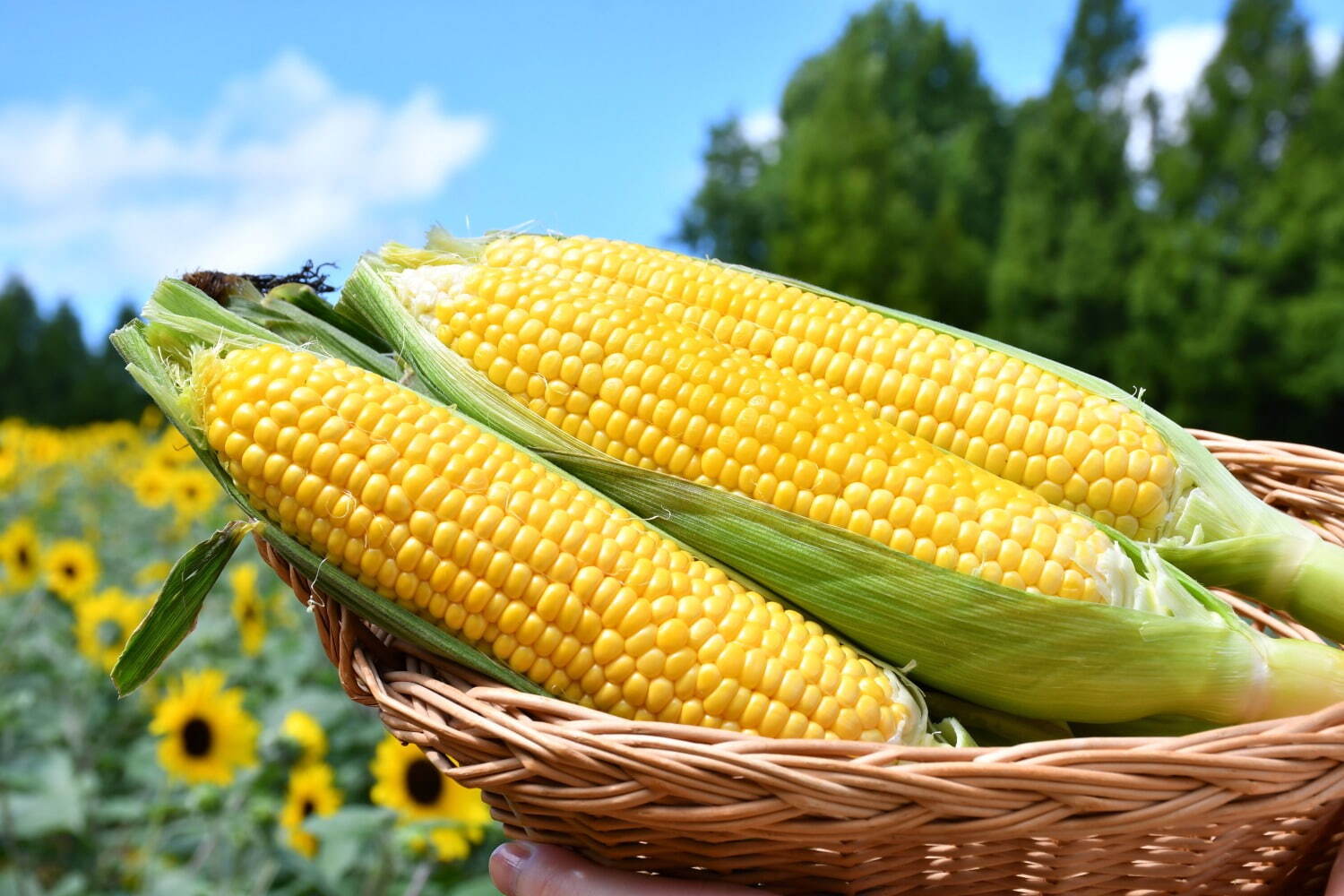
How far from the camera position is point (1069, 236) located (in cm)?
2041

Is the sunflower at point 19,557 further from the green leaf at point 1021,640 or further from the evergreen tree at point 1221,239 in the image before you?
the evergreen tree at point 1221,239

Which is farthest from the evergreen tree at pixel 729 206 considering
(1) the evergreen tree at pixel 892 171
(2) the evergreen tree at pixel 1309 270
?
(2) the evergreen tree at pixel 1309 270

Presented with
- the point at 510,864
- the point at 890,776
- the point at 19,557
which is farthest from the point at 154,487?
the point at 890,776

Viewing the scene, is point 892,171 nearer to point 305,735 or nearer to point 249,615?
point 249,615

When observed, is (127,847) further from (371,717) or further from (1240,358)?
(1240,358)

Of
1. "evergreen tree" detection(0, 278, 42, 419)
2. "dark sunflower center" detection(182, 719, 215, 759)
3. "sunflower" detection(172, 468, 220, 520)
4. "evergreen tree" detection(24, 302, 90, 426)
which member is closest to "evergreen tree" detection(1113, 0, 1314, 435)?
"sunflower" detection(172, 468, 220, 520)

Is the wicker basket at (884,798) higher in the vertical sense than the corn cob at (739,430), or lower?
lower

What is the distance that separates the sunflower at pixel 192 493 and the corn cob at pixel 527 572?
11.2ft

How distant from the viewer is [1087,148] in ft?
69.8

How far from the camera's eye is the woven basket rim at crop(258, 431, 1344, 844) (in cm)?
139

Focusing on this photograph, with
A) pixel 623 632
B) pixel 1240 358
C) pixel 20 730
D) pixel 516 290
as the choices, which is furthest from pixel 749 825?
pixel 1240 358

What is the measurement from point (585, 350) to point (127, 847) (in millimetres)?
3098

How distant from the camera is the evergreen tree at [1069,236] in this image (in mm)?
20453

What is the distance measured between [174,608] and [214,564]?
0.11 meters
